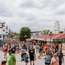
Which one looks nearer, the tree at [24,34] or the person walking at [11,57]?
the person walking at [11,57]

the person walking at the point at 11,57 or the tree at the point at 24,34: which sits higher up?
the person walking at the point at 11,57

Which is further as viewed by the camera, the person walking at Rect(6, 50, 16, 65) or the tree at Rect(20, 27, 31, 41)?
the tree at Rect(20, 27, 31, 41)

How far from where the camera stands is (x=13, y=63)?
13.8 metres

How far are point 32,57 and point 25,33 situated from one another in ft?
379

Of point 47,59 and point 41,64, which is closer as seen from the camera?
point 47,59

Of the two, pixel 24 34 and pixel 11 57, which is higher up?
pixel 11 57

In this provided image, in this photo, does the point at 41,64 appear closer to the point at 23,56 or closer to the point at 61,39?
the point at 23,56

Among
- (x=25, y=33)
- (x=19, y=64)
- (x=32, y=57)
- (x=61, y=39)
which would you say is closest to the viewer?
(x=32, y=57)

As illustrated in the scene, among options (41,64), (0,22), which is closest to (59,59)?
(41,64)

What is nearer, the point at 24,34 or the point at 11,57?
the point at 11,57

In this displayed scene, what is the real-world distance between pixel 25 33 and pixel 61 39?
9280 centimetres

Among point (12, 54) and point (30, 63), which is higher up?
point (12, 54)

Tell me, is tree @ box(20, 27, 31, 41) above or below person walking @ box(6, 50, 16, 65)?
below

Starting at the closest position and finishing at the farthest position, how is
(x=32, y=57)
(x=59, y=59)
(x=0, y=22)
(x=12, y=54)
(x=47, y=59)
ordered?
(x=12, y=54)
(x=47, y=59)
(x=59, y=59)
(x=32, y=57)
(x=0, y=22)
